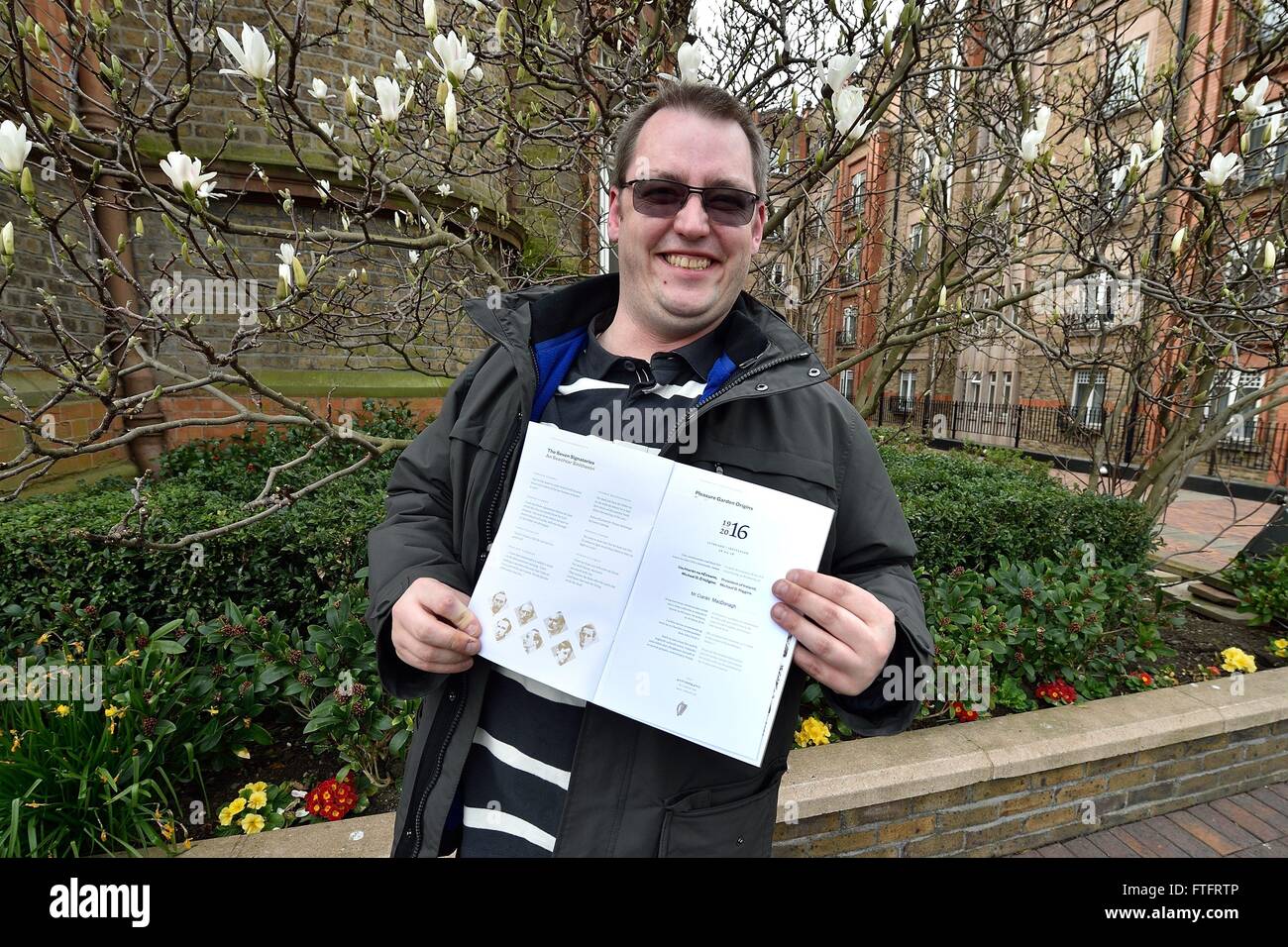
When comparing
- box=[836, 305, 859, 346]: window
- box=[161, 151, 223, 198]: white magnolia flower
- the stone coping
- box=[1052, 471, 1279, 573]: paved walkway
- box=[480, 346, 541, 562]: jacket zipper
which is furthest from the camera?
box=[836, 305, 859, 346]: window

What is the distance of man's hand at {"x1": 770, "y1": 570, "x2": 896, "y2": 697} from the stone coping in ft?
5.08

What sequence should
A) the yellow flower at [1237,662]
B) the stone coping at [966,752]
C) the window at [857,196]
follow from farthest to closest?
the window at [857,196]
the yellow flower at [1237,662]
the stone coping at [966,752]

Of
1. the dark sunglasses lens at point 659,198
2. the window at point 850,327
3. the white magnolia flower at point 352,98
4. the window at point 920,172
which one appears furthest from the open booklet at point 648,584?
the window at point 850,327

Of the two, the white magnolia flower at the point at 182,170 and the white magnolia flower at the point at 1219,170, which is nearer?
the white magnolia flower at the point at 182,170

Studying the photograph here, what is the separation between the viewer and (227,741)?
2.80 meters

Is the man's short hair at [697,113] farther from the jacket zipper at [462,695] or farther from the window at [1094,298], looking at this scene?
the window at [1094,298]

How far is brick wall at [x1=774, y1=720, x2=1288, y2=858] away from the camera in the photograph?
2.68 metres

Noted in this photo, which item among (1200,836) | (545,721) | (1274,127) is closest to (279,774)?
(545,721)

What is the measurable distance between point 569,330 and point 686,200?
0.49 metres

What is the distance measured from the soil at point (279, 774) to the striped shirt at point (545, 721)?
136 centimetres

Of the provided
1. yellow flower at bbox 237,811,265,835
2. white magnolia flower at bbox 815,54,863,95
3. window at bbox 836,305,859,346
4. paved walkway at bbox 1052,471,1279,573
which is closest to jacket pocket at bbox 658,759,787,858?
yellow flower at bbox 237,811,265,835

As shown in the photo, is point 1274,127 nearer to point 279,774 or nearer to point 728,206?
point 728,206

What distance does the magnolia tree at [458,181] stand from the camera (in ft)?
8.62

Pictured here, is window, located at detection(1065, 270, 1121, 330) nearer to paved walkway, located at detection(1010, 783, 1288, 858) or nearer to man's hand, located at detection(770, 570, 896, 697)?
paved walkway, located at detection(1010, 783, 1288, 858)
